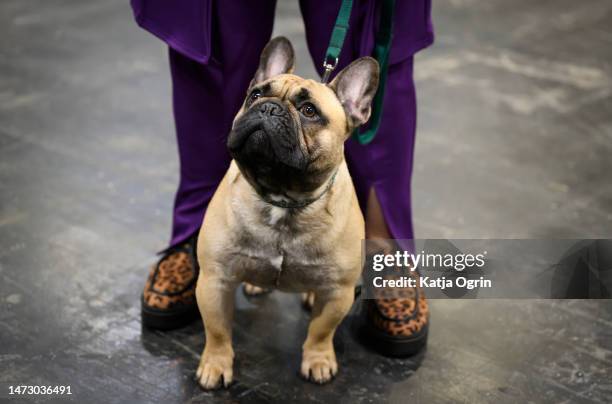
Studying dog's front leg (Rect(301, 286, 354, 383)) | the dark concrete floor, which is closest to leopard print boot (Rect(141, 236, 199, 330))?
the dark concrete floor

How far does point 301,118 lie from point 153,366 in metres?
0.86

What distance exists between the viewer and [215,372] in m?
2.33

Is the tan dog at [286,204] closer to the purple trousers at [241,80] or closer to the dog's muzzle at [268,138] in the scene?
the dog's muzzle at [268,138]

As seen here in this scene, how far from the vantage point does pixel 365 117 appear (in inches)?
86.1

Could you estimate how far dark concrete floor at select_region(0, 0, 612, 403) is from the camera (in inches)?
95.0

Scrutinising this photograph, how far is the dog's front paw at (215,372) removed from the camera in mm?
2324

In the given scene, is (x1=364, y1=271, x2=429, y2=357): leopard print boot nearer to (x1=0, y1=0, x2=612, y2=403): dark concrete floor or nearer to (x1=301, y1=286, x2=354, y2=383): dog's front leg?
(x1=0, y1=0, x2=612, y2=403): dark concrete floor

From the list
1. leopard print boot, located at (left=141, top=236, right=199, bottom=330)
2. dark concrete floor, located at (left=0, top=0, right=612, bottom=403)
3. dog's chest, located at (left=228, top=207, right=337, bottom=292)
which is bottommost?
dark concrete floor, located at (left=0, top=0, right=612, bottom=403)

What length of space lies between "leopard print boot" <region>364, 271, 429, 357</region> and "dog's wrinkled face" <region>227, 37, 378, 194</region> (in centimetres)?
62

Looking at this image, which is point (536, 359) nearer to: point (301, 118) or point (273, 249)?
point (273, 249)

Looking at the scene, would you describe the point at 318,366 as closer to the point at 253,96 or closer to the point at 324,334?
the point at 324,334

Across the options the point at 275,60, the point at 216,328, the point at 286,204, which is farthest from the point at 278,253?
the point at 275,60

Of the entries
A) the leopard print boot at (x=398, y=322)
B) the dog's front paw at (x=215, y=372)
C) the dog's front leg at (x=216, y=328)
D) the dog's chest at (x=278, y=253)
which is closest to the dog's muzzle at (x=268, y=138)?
the dog's chest at (x=278, y=253)

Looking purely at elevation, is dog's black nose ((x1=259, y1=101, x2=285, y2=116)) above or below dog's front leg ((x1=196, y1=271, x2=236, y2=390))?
above
